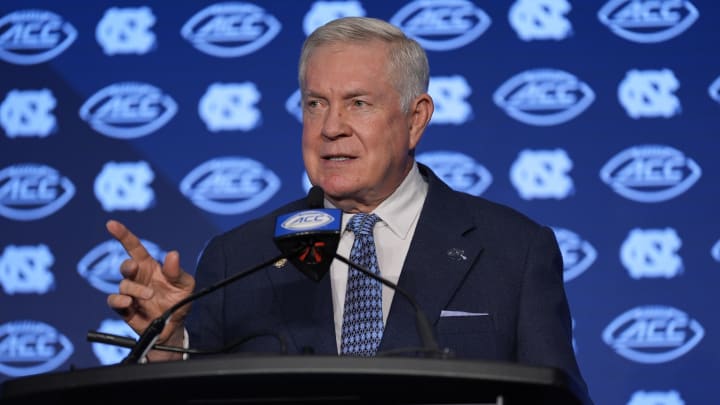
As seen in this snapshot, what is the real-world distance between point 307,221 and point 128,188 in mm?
2095

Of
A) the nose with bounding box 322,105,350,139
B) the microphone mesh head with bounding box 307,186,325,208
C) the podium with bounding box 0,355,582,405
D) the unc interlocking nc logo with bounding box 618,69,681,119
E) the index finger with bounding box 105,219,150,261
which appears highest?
the podium with bounding box 0,355,582,405

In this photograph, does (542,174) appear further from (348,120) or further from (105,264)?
(105,264)

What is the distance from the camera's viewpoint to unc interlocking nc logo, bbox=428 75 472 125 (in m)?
3.37

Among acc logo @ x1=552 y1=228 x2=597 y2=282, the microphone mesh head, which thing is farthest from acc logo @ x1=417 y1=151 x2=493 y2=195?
the microphone mesh head

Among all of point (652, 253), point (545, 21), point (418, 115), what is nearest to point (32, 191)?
point (418, 115)

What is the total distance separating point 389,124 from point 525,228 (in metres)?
0.39

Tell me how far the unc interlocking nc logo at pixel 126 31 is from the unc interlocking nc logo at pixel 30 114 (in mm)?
266

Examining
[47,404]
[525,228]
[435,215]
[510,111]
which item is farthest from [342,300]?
[510,111]

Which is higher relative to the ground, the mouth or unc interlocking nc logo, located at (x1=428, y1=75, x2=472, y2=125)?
the mouth

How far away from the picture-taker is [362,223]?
2352 millimetres

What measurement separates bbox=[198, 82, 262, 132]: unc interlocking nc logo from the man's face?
43.9 inches

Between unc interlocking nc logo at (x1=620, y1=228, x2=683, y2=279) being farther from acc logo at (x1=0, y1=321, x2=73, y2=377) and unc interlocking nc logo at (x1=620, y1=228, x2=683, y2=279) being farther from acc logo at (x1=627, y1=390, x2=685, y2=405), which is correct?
acc logo at (x1=0, y1=321, x2=73, y2=377)

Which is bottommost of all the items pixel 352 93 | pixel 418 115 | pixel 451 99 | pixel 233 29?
pixel 451 99

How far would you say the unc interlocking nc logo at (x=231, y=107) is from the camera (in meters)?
3.47
